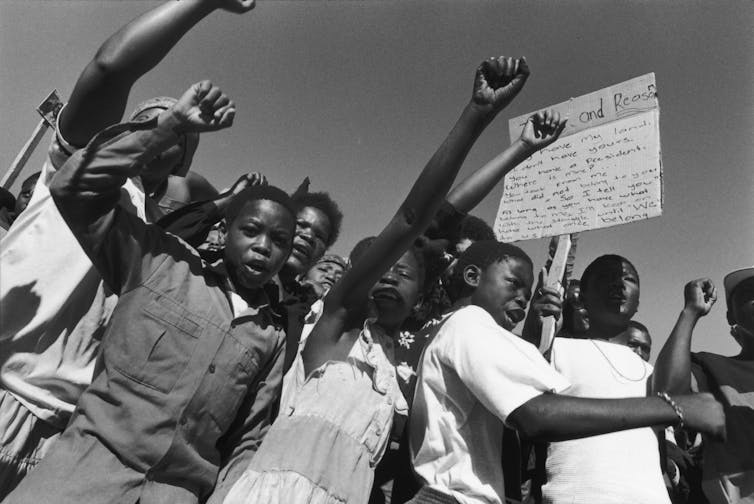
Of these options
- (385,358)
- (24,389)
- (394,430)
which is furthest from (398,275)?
(24,389)

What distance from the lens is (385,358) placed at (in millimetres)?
2094

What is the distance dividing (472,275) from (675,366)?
Result: 106 centimetres

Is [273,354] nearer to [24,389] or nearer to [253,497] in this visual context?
[253,497]

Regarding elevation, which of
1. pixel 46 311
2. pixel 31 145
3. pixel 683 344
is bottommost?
pixel 46 311

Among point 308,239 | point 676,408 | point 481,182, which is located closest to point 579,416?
point 676,408

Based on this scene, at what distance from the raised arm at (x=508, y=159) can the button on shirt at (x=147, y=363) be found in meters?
1.18

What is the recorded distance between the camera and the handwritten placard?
3.29 m

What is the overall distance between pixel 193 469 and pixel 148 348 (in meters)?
0.37

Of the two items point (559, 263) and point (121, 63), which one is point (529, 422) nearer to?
point (121, 63)

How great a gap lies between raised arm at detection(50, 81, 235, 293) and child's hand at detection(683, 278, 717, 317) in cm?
239

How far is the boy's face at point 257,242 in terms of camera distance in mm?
1962

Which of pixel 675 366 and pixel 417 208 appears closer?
pixel 417 208

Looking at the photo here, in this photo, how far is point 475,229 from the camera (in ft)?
11.0

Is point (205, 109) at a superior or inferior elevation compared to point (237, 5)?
inferior
